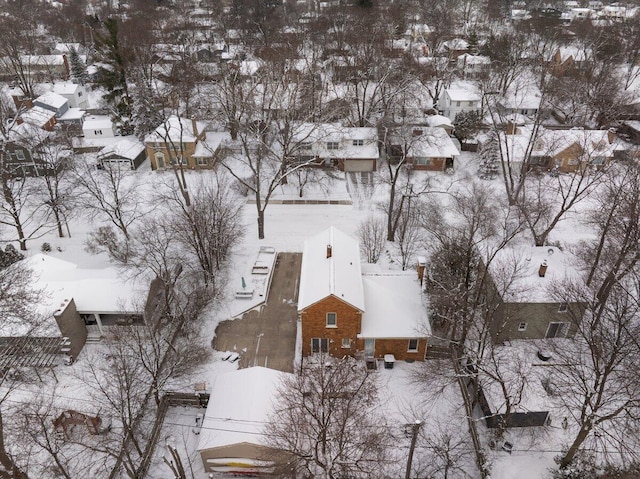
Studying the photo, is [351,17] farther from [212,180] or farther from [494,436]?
[494,436]

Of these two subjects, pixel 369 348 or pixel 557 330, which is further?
pixel 557 330

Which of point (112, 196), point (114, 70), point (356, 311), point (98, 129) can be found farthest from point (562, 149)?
point (98, 129)

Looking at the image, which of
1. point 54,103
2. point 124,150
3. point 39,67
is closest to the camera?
point 124,150

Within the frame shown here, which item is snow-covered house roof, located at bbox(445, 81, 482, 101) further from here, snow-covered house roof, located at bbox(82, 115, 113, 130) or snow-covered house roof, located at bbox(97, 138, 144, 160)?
snow-covered house roof, located at bbox(82, 115, 113, 130)

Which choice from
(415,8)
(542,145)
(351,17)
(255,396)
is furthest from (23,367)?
(415,8)

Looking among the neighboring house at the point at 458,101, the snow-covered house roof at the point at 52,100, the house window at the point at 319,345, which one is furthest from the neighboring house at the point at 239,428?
the snow-covered house roof at the point at 52,100

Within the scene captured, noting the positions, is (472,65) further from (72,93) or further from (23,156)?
(23,156)

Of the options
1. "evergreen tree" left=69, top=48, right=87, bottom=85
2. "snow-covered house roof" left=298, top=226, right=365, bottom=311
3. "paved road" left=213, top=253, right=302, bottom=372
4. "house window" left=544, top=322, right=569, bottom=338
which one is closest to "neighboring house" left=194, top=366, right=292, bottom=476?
"paved road" left=213, top=253, right=302, bottom=372
